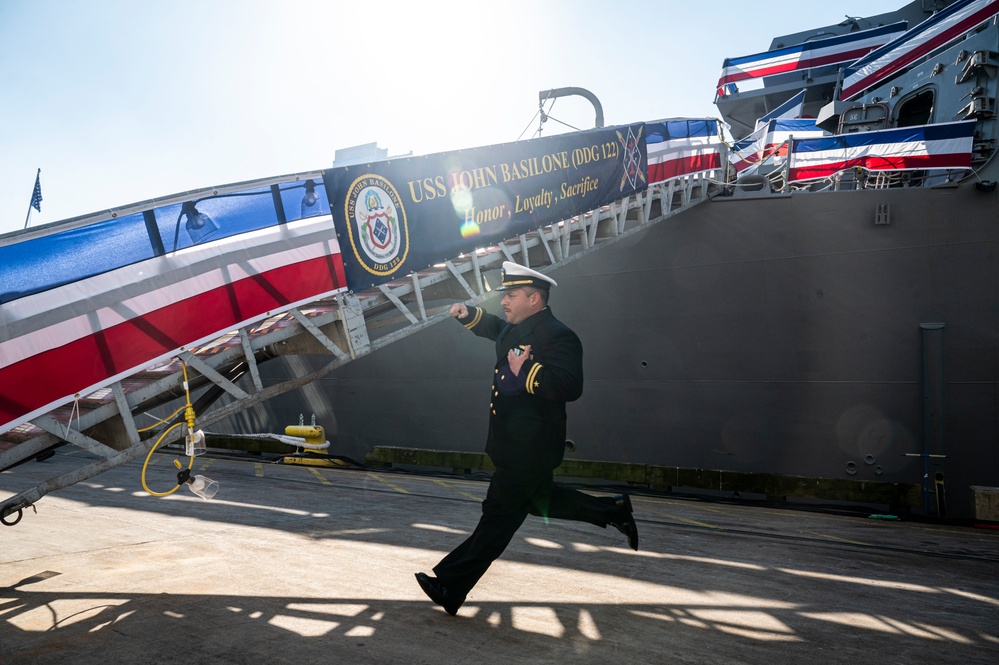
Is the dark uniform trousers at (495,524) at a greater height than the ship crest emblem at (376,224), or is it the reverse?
the ship crest emblem at (376,224)

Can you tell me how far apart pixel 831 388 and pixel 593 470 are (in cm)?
383

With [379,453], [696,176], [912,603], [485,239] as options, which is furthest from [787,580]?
[379,453]

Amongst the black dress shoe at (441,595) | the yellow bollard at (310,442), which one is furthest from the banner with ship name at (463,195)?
the yellow bollard at (310,442)

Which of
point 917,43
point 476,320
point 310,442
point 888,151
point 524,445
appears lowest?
point 310,442

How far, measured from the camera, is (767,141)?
14.8 meters

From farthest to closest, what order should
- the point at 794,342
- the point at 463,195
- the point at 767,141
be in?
the point at 767,141, the point at 794,342, the point at 463,195

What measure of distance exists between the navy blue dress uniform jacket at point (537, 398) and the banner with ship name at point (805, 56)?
1725 cm

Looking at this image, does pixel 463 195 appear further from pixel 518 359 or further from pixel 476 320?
pixel 518 359

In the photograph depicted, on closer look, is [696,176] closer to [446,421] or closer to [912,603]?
[446,421]

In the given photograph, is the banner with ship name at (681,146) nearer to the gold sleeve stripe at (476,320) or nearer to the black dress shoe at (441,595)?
the gold sleeve stripe at (476,320)

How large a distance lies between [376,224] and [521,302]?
2559 millimetres

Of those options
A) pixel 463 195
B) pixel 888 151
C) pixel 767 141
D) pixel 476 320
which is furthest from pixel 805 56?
pixel 476 320

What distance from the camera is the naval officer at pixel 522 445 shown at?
Result: 3936 millimetres

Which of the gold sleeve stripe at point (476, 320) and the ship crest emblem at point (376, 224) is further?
the ship crest emblem at point (376, 224)
